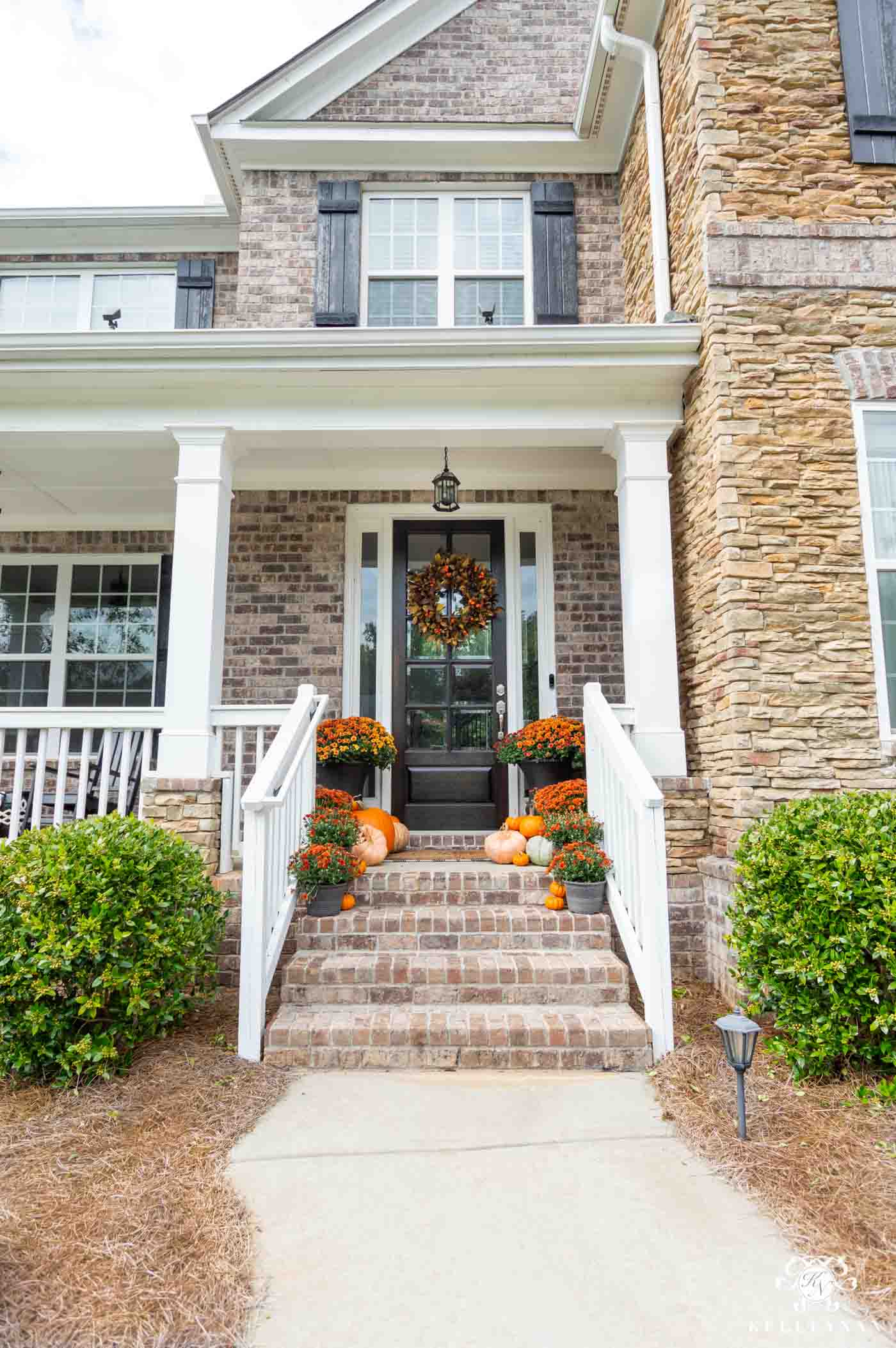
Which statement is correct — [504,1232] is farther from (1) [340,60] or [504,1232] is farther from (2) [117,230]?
(1) [340,60]

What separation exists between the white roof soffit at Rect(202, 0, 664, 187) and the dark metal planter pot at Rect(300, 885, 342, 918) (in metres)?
5.88

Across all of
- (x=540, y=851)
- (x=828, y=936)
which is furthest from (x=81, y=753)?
(x=828, y=936)

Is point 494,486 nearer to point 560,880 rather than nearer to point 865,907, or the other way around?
point 560,880

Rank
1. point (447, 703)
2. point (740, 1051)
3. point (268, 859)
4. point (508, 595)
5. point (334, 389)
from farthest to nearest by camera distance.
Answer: point (508, 595) < point (447, 703) < point (334, 389) < point (268, 859) < point (740, 1051)

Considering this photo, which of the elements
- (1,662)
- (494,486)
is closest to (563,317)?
(494,486)

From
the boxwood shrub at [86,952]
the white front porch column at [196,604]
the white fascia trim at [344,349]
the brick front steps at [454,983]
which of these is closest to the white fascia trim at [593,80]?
the white fascia trim at [344,349]

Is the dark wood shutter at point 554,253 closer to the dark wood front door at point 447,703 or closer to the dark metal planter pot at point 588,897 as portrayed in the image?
the dark wood front door at point 447,703

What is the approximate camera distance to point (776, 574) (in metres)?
4.15

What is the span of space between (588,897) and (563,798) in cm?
79

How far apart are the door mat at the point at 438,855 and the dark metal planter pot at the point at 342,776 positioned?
23.0 inches

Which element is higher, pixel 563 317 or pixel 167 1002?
pixel 563 317

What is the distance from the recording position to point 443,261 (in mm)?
6391

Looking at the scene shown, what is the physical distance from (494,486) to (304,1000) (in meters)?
3.85

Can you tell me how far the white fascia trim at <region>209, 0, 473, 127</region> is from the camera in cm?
635
